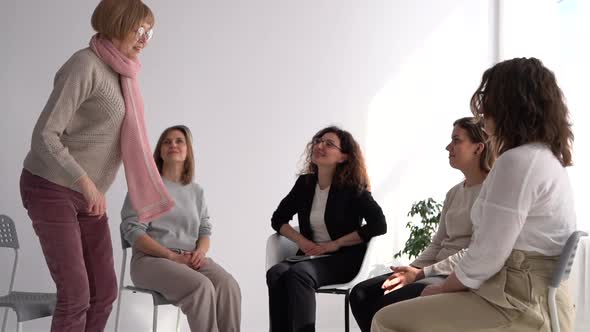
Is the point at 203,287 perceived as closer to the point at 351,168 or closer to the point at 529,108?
the point at 351,168

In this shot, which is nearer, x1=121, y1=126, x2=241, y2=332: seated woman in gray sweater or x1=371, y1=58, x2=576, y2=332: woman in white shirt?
x1=371, y1=58, x2=576, y2=332: woman in white shirt

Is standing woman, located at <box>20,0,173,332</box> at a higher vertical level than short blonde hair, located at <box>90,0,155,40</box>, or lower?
lower

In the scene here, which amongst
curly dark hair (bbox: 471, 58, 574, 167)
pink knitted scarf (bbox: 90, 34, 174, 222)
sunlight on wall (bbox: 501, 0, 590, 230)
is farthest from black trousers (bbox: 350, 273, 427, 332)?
sunlight on wall (bbox: 501, 0, 590, 230)

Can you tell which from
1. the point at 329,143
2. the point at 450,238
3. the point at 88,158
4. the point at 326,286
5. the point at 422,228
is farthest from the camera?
the point at 422,228

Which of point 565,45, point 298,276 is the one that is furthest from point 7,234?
point 565,45

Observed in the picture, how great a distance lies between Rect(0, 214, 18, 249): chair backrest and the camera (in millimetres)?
→ 3299

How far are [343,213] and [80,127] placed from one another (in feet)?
4.90

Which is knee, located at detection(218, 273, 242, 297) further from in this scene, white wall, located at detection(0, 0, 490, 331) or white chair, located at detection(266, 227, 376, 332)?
white wall, located at detection(0, 0, 490, 331)

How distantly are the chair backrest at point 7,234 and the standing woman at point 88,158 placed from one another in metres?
1.18

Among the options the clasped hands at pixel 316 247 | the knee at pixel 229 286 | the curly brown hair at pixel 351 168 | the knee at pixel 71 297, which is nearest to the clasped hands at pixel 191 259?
the knee at pixel 229 286

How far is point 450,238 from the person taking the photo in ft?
9.15

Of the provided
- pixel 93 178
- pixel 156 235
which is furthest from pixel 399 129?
pixel 93 178

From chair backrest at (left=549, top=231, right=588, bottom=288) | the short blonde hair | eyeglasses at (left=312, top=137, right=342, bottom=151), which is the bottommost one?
chair backrest at (left=549, top=231, right=588, bottom=288)

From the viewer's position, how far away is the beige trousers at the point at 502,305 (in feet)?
5.77
